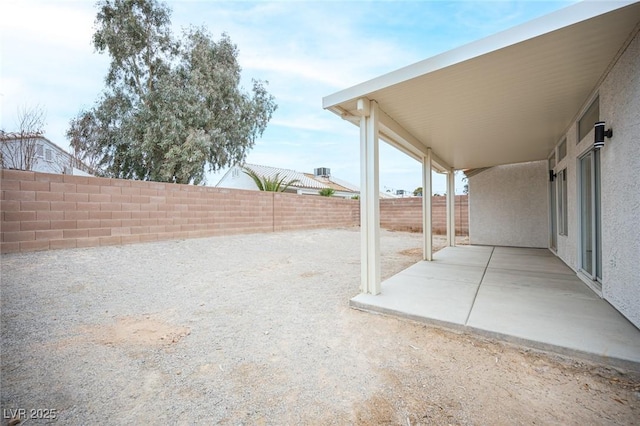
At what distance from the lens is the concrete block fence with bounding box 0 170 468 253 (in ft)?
17.1

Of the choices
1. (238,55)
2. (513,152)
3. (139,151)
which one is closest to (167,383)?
(513,152)

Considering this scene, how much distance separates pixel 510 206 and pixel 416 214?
617 centimetres

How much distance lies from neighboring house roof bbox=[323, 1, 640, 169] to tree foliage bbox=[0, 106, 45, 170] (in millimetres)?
11073

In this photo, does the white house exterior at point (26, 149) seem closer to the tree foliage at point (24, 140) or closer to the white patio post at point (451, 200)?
the tree foliage at point (24, 140)

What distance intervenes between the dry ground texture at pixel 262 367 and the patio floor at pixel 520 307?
5.1 inches

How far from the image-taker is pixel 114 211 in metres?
6.57

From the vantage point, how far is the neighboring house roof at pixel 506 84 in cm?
238

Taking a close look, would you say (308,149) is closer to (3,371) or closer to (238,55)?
(238,55)

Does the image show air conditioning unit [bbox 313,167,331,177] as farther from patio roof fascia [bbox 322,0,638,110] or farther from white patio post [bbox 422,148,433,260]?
patio roof fascia [bbox 322,0,638,110]

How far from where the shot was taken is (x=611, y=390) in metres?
2.01

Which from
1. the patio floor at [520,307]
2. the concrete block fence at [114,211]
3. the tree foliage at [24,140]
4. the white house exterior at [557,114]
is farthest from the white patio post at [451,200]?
the tree foliage at [24,140]

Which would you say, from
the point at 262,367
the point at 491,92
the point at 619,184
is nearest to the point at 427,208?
the point at 491,92

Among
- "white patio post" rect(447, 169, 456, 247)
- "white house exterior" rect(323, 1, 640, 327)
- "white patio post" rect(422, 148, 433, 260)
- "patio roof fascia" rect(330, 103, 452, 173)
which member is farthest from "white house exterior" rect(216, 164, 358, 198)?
"white house exterior" rect(323, 1, 640, 327)

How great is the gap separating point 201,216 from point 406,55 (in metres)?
7.04
